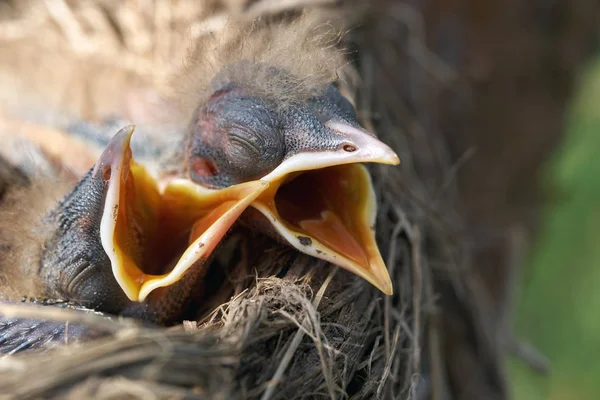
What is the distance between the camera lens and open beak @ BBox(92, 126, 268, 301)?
28.0 inches

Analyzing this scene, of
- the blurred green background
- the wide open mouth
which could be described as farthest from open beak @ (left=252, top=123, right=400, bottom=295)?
the blurred green background

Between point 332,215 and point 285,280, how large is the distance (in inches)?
4.0

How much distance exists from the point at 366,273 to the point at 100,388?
322 mm

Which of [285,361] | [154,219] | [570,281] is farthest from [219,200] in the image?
[570,281]

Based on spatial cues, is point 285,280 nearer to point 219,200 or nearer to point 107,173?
point 219,200

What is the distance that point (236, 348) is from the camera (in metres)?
0.61

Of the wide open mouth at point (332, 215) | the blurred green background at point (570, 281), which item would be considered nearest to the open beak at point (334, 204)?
the wide open mouth at point (332, 215)

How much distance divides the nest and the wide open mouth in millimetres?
65

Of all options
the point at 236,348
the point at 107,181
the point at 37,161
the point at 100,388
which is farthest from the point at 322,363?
the point at 37,161

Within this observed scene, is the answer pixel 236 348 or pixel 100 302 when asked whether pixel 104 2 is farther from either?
pixel 236 348

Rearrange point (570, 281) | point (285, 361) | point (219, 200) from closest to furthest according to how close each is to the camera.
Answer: point (285, 361) < point (219, 200) < point (570, 281)

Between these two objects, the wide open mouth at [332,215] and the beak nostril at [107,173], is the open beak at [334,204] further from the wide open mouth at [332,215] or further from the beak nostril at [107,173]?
the beak nostril at [107,173]

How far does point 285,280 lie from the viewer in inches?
30.1

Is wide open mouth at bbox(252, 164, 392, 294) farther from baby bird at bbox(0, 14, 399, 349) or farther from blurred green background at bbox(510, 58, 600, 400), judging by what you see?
blurred green background at bbox(510, 58, 600, 400)
